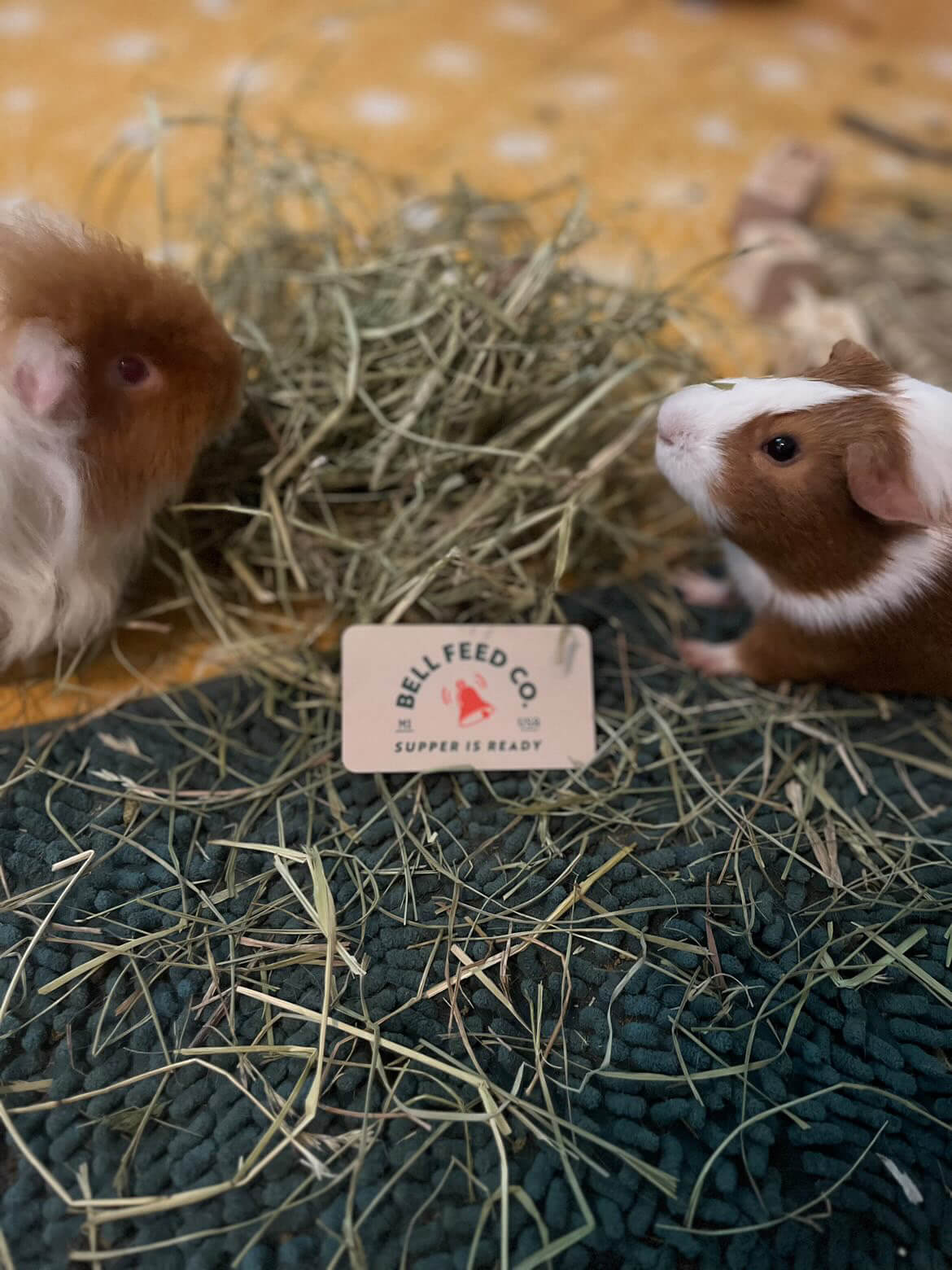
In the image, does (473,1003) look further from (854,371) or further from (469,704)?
(854,371)

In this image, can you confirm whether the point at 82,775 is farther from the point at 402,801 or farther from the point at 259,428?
the point at 259,428

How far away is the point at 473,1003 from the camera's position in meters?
0.94

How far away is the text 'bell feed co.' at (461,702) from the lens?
110 cm

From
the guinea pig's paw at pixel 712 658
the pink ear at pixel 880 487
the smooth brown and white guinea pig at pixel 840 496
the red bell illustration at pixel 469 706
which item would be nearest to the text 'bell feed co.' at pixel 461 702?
the red bell illustration at pixel 469 706

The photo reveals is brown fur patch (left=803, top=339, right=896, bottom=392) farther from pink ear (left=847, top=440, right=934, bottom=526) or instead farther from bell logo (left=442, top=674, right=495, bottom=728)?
bell logo (left=442, top=674, right=495, bottom=728)

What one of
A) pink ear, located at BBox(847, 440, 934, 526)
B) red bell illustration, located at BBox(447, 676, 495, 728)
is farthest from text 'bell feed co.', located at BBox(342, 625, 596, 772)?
pink ear, located at BBox(847, 440, 934, 526)

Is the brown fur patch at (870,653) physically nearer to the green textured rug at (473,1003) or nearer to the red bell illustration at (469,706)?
the green textured rug at (473,1003)

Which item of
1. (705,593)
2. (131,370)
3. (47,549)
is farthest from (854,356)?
(47,549)

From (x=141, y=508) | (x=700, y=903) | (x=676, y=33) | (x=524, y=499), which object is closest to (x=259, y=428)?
(x=141, y=508)

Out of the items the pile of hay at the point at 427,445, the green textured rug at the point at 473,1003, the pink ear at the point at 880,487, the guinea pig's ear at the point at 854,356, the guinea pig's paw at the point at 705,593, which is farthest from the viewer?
the guinea pig's paw at the point at 705,593

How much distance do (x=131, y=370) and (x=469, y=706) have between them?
568 mm

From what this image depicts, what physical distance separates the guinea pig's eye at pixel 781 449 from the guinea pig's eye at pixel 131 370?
73cm

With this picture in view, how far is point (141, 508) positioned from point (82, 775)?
34cm

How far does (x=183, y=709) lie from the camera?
117cm
